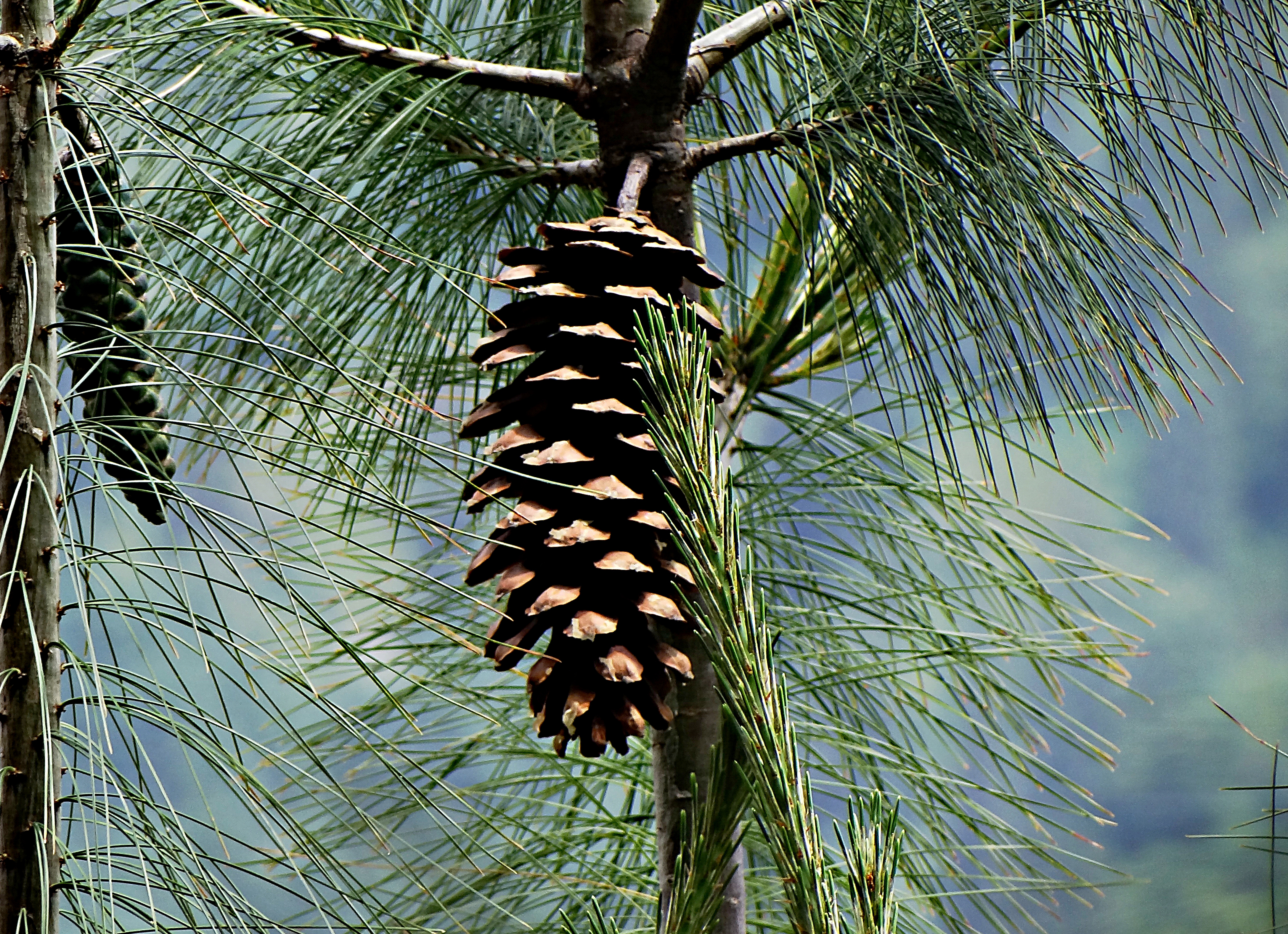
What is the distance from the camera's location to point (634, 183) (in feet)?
1.34

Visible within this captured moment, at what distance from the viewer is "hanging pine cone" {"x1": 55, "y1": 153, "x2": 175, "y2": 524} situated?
0.27m

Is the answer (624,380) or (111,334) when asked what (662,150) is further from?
(111,334)

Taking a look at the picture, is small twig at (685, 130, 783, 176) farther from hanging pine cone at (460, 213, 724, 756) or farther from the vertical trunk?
the vertical trunk

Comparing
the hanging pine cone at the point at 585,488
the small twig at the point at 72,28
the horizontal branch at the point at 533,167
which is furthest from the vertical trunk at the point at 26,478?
the horizontal branch at the point at 533,167

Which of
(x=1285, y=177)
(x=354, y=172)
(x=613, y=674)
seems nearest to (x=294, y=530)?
(x=354, y=172)

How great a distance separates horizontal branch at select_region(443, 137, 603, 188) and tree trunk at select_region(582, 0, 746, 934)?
1cm

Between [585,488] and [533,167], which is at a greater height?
[533,167]

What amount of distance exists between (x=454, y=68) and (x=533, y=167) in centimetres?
6

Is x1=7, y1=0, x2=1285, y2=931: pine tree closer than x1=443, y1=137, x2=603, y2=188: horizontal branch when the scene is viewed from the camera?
Yes

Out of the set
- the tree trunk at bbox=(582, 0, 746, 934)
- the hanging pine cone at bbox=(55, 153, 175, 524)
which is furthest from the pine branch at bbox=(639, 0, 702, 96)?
the hanging pine cone at bbox=(55, 153, 175, 524)

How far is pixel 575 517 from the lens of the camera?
35cm

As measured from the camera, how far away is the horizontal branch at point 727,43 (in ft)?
1.41

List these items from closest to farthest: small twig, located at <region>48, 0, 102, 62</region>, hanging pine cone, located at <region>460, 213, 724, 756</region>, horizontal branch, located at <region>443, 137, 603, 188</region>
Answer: small twig, located at <region>48, 0, 102, 62</region> → hanging pine cone, located at <region>460, 213, 724, 756</region> → horizontal branch, located at <region>443, 137, 603, 188</region>

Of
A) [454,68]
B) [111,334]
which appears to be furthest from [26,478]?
[454,68]
